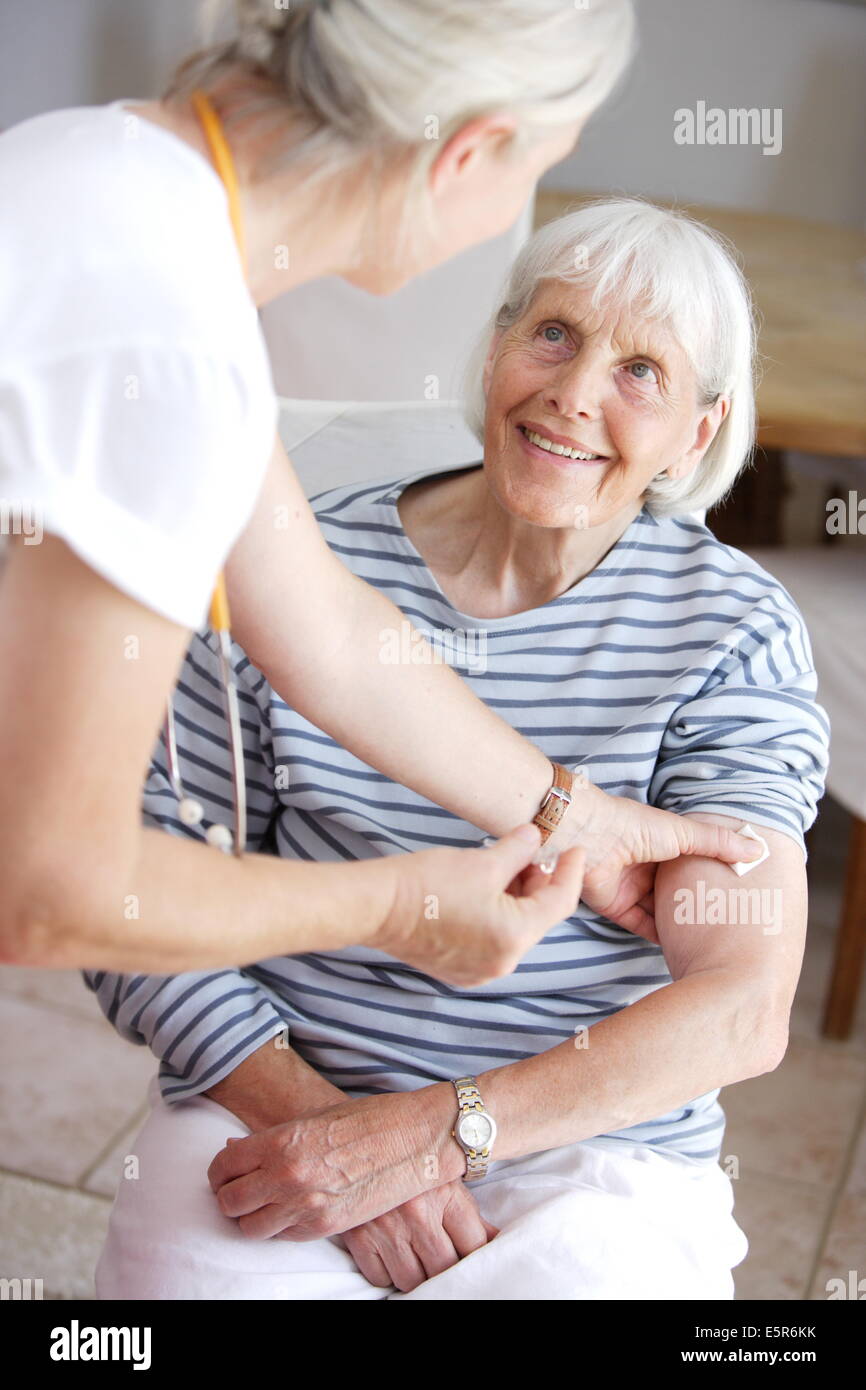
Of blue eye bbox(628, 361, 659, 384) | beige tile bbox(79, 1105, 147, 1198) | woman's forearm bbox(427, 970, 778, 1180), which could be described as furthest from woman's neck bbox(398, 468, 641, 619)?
beige tile bbox(79, 1105, 147, 1198)

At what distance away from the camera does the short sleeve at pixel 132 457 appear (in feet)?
2.00

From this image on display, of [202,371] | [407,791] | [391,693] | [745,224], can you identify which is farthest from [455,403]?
[745,224]

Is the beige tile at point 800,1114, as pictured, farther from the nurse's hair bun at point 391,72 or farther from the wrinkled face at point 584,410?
the nurse's hair bun at point 391,72

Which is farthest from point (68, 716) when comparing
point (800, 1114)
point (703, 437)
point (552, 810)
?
point (800, 1114)

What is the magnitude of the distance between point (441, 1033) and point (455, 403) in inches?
32.1

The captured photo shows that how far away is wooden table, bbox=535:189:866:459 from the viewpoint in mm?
2191

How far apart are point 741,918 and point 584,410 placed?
48 centimetres

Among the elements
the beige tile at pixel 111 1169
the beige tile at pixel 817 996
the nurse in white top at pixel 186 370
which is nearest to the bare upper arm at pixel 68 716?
the nurse in white top at pixel 186 370

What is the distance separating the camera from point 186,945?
2.35ft

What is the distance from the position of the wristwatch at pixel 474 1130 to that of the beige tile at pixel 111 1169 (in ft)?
3.01

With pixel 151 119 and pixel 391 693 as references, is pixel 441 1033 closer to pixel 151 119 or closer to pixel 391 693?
pixel 391 693

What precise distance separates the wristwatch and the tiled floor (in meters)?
0.69

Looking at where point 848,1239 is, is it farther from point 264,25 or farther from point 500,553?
point 264,25
